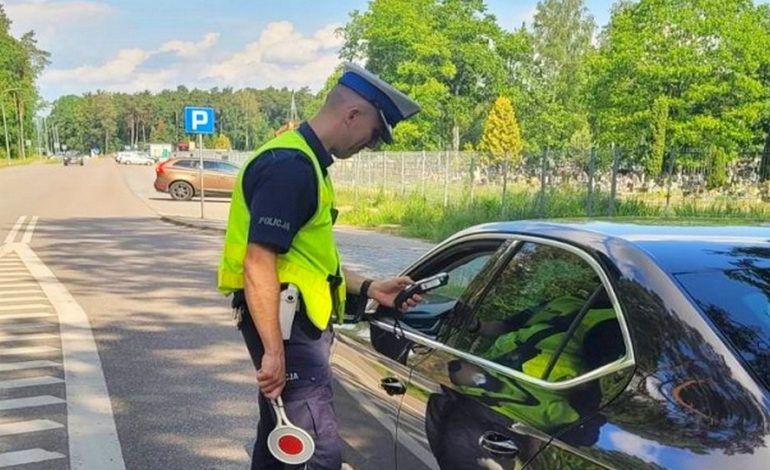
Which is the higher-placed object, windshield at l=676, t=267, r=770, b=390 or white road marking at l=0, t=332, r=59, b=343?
windshield at l=676, t=267, r=770, b=390

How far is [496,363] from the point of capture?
7.79ft

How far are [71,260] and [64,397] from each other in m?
7.66

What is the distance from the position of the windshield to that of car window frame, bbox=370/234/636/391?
0.64ft

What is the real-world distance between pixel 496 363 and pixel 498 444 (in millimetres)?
380

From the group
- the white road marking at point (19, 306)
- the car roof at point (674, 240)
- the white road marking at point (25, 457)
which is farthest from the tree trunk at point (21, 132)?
the car roof at point (674, 240)

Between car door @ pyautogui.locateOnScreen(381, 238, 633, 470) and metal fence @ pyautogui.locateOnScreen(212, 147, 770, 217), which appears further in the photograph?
metal fence @ pyautogui.locateOnScreen(212, 147, 770, 217)

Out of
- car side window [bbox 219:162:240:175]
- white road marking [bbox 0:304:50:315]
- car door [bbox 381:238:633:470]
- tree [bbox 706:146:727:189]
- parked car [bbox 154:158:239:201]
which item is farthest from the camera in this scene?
car side window [bbox 219:162:240:175]

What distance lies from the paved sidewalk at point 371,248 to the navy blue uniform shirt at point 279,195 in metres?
7.24

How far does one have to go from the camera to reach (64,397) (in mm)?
5359

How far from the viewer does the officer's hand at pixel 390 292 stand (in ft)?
10.2

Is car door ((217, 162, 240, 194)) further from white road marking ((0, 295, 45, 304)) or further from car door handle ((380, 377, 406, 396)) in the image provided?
car door handle ((380, 377, 406, 396))

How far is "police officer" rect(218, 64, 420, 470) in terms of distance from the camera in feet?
7.80

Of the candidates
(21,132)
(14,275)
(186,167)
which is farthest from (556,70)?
(21,132)

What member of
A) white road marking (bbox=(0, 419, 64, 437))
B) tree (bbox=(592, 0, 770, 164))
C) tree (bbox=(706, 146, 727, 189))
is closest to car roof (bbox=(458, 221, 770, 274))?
white road marking (bbox=(0, 419, 64, 437))
